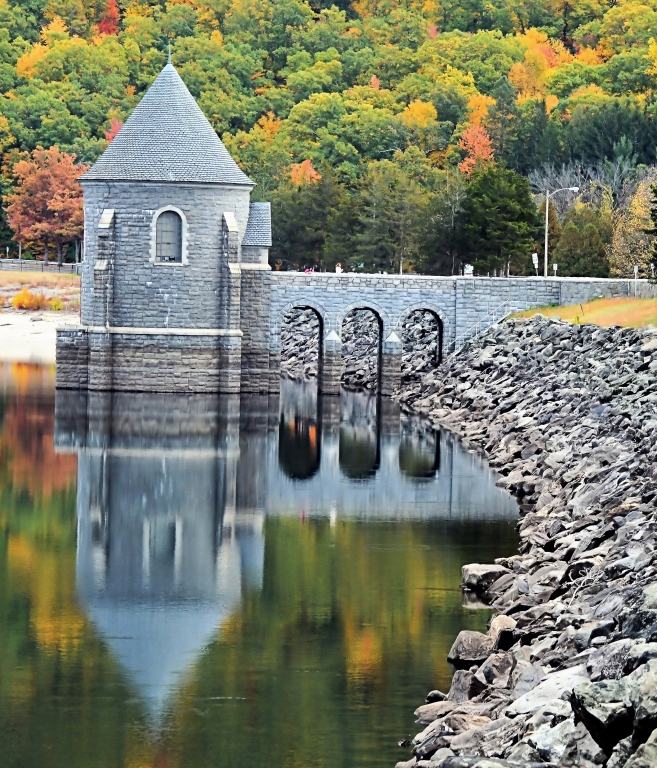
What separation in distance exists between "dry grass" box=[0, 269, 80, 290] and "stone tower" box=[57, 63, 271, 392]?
1294 inches

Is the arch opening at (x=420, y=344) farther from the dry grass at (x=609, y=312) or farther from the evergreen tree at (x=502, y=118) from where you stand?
the evergreen tree at (x=502, y=118)

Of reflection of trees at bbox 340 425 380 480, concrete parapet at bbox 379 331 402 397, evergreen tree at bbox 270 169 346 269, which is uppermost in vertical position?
evergreen tree at bbox 270 169 346 269

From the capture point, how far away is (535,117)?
95688mm

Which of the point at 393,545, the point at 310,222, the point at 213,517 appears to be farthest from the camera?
the point at 310,222

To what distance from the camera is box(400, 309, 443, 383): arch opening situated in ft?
191

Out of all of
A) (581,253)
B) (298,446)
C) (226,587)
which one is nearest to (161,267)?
(298,446)

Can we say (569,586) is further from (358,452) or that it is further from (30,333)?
(30,333)

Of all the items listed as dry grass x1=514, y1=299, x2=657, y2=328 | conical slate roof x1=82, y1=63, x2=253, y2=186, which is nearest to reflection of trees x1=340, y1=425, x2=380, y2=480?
dry grass x1=514, y1=299, x2=657, y2=328

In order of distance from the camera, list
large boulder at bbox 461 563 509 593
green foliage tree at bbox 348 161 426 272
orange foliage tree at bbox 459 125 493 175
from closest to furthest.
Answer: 1. large boulder at bbox 461 563 509 593
2. green foliage tree at bbox 348 161 426 272
3. orange foliage tree at bbox 459 125 493 175

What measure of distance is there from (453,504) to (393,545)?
4837mm

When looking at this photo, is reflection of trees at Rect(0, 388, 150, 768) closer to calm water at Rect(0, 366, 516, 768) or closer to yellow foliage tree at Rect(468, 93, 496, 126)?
calm water at Rect(0, 366, 516, 768)

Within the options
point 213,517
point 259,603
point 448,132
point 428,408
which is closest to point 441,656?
point 259,603

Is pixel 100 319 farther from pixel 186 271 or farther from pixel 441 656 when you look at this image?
pixel 441 656

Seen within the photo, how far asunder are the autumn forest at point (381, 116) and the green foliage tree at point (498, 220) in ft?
0.28
